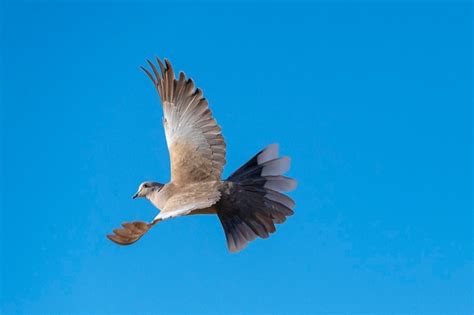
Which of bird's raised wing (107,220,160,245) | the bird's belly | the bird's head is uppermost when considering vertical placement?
the bird's head

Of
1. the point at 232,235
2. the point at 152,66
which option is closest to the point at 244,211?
the point at 232,235

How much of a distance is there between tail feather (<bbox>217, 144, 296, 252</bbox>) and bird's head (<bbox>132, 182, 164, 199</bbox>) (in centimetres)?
143

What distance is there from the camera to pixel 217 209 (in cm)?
977

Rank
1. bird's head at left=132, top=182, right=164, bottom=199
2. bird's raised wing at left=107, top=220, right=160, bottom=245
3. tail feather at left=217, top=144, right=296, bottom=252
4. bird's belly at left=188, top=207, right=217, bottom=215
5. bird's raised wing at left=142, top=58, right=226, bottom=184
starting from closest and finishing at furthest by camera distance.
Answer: bird's raised wing at left=107, top=220, right=160, bottom=245 < bird's belly at left=188, top=207, right=217, bottom=215 < tail feather at left=217, top=144, right=296, bottom=252 < bird's raised wing at left=142, top=58, right=226, bottom=184 < bird's head at left=132, top=182, right=164, bottom=199

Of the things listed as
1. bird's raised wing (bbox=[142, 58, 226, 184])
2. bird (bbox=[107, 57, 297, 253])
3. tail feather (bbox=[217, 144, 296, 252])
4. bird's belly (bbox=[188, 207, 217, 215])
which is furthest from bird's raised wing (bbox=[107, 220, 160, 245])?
bird's raised wing (bbox=[142, 58, 226, 184])

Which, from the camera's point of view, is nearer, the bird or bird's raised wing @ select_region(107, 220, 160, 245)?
bird's raised wing @ select_region(107, 220, 160, 245)

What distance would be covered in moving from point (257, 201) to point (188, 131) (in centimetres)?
179

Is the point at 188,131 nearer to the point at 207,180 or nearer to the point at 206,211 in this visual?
the point at 207,180

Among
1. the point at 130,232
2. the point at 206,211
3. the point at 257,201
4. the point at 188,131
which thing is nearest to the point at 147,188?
the point at 188,131

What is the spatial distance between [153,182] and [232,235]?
6.66 ft

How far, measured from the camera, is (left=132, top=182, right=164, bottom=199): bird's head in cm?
1098

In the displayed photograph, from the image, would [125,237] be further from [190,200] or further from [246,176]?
[246,176]

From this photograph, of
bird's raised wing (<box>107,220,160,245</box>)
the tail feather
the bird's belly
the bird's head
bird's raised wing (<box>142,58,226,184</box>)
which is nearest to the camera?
bird's raised wing (<box>107,220,160,245</box>)

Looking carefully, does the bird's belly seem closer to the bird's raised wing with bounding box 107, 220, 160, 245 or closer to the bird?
the bird
